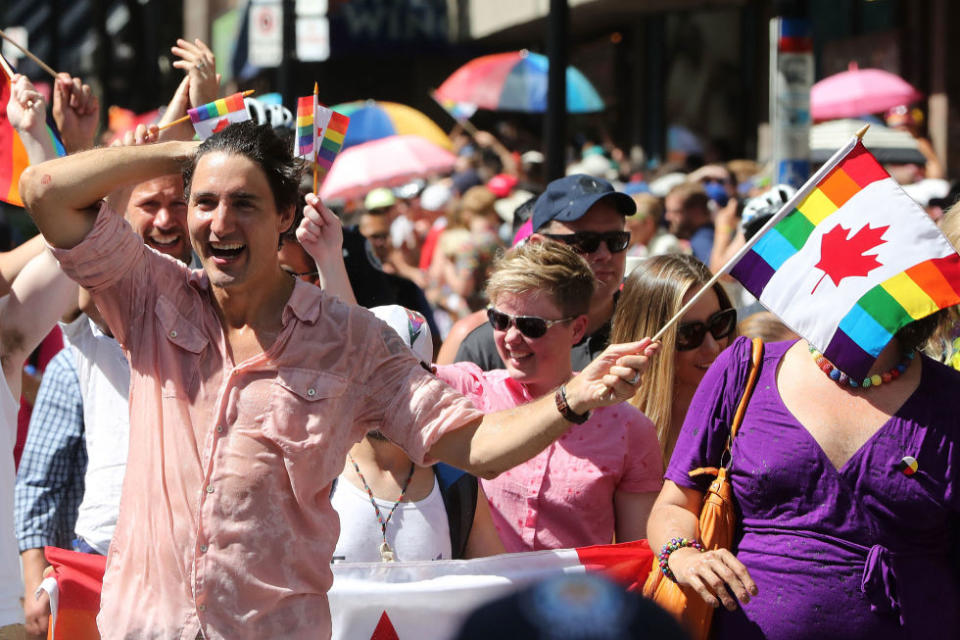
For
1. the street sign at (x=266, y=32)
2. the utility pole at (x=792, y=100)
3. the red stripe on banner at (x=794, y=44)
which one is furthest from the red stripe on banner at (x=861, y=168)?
the street sign at (x=266, y=32)

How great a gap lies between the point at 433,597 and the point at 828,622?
111 cm

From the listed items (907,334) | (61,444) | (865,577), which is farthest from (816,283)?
(61,444)

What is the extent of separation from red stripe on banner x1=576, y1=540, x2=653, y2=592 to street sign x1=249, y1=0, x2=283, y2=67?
9.45 m

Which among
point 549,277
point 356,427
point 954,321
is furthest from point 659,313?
point 356,427

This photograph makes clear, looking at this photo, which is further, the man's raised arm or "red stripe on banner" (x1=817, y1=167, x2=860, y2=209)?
"red stripe on banner" (x1=817, y1=167, x2=860, y2=209)

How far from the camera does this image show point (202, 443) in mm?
3332

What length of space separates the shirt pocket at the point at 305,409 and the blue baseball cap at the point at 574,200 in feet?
8.28

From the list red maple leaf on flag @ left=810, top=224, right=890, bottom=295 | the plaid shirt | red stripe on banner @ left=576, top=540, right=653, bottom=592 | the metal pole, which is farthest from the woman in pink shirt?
the metal pole

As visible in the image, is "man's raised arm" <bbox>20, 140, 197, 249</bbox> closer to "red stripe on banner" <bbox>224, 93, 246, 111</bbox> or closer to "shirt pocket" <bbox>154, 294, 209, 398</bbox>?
"shirt pocket" <bbox>154, 294, 209, 398</bbox>

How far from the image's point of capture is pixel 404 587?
13.5ft

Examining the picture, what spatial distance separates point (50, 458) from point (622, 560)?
6.82ft

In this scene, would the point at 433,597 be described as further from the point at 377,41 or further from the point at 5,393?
the point at 377,41

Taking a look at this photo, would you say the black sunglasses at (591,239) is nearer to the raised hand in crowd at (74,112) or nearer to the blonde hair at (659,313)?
the blonde hair at (659,313)

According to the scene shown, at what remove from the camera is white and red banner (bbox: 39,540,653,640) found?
13.6 feet
